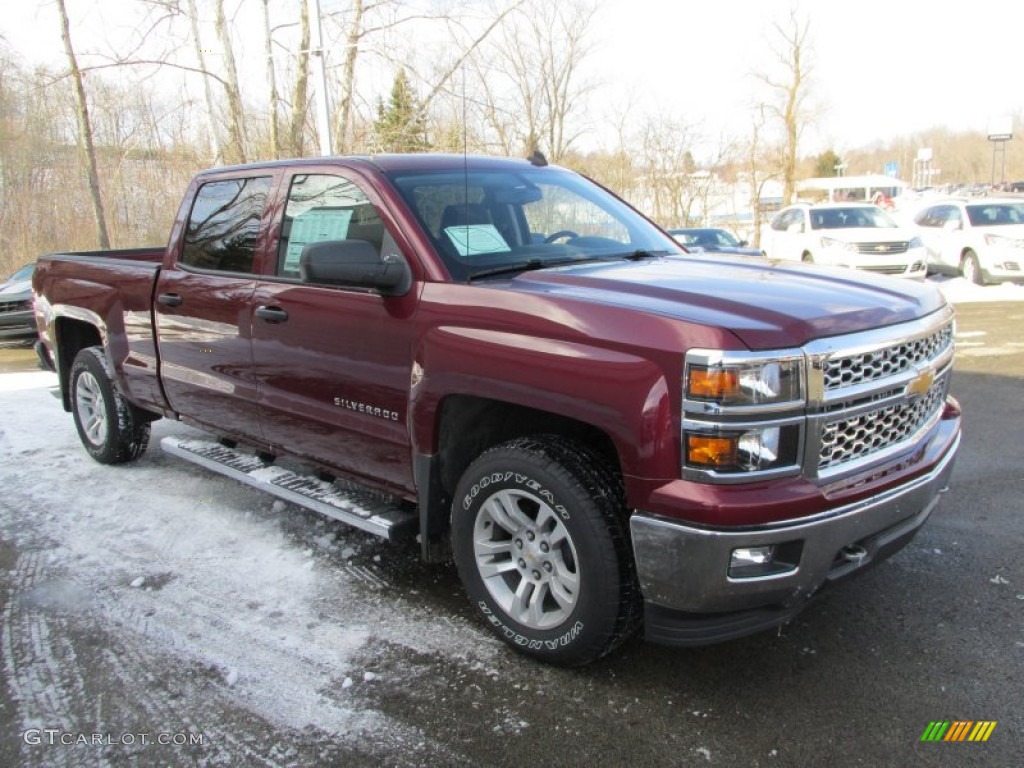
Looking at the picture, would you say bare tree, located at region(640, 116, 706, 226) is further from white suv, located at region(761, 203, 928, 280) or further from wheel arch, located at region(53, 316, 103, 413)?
wheel arch, located at region(53, 316, 103, 413)

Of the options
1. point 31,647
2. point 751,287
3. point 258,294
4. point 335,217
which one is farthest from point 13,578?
point 751,287

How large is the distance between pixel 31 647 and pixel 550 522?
2.20 m

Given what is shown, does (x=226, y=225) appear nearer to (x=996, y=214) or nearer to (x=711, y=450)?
(x=711, y=450)

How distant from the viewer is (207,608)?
353 cm

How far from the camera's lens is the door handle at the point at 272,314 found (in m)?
3.80

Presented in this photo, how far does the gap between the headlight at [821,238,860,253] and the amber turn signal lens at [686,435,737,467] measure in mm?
13400

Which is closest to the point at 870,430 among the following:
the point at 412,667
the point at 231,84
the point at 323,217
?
the point at 412,667

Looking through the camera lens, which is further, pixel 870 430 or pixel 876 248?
pixel 876 248

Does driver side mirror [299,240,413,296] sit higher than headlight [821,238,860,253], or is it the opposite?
driver side mirror [299,240,413,296]

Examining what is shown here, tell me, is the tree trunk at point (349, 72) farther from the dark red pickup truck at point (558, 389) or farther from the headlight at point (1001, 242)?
the dark red pickup truck at point (558, 389)

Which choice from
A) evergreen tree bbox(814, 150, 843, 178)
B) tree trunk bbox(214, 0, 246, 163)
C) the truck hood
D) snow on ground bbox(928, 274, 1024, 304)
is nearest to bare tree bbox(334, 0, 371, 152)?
tree trunk bbox(214, 0, 246, 163)

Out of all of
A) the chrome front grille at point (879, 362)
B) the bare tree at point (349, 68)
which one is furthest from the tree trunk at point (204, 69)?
the chrome front grille at point (879, 362)

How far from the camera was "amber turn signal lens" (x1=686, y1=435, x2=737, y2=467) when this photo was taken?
2.40 m

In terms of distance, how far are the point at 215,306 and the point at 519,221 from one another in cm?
173
